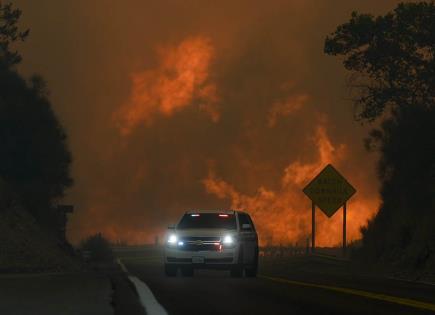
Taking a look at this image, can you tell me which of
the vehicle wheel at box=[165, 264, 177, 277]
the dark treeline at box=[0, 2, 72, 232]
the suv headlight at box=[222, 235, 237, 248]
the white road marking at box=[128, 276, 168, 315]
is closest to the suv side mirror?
the suv headlight at box=[222, 235, 237, 248]

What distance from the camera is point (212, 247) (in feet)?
97.0

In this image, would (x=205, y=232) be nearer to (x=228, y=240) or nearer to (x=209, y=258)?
(x=228, y=240)

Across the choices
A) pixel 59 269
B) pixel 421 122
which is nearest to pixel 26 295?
pixel 59 269

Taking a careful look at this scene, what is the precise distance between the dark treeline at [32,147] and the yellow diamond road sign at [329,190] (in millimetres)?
18216

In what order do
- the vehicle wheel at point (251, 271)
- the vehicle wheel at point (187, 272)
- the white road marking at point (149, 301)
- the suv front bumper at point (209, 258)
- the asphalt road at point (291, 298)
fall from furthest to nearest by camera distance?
the vehicle wheel at point (251, 271) → the vehicle wheel at point (187, 272) → the suv front bumper at point (209, 258) → the asphalt road at point (291, 298) → the white road marking at point (149, 301)

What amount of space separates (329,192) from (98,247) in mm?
77176

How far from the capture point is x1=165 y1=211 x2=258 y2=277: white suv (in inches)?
1158

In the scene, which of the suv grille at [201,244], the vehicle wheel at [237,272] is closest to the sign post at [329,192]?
the vehicle wheel at [237,272]

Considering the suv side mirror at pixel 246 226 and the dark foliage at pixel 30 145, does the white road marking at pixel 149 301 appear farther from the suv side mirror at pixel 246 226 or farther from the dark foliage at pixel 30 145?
the dark foliage at pixel 30 145

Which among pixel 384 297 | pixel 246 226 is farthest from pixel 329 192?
pixel 384 297

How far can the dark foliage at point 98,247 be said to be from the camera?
377 feet

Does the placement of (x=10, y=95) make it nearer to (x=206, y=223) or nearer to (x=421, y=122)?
(x=421, y=122)

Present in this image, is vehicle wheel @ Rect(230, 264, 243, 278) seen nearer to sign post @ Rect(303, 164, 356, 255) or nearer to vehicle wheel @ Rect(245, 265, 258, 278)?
vehicle wheel @ Rect(245, 265, 258, 278)

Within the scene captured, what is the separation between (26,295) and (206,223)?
1229 cm
